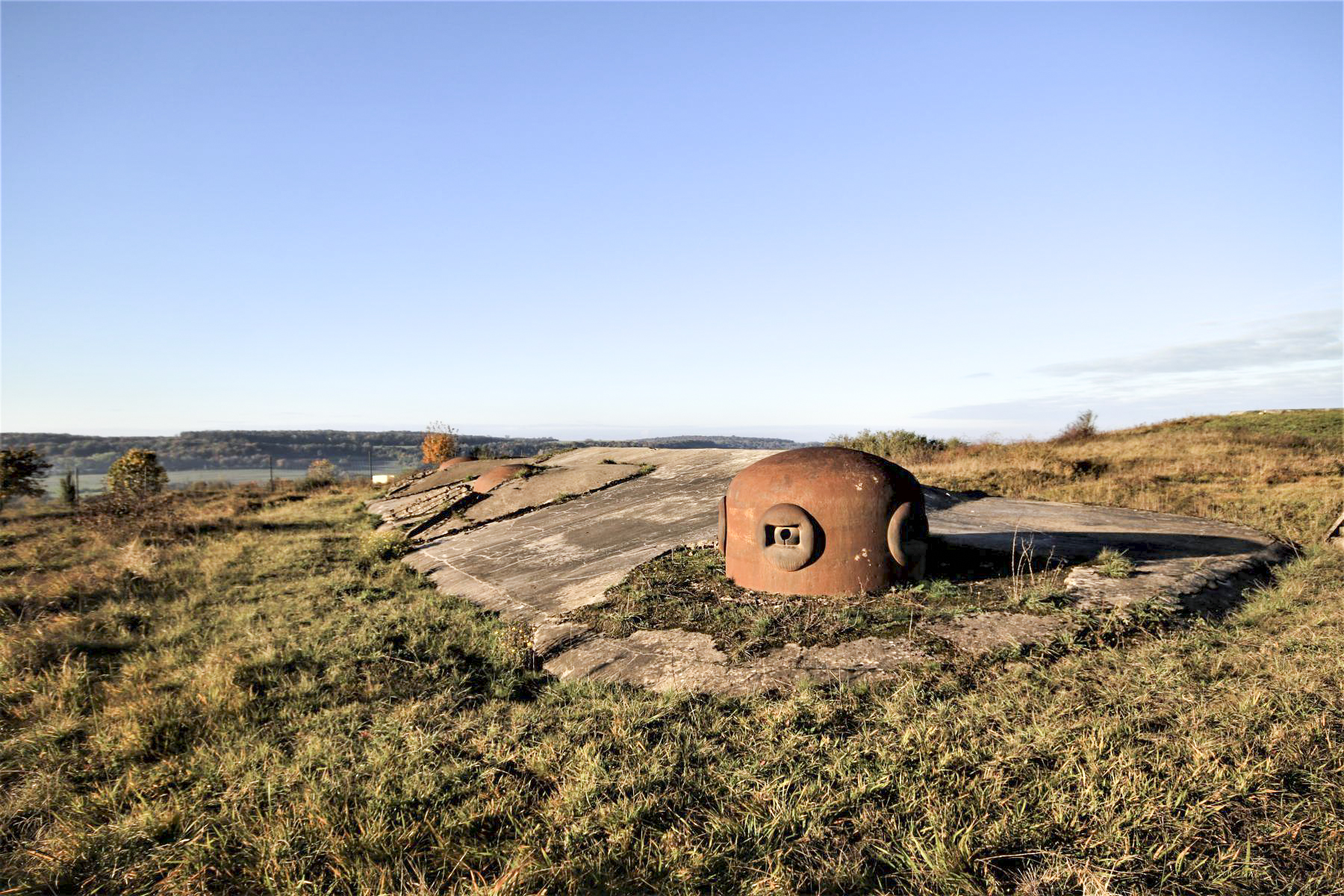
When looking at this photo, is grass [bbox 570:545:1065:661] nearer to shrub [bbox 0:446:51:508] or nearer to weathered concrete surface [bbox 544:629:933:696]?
weathered concrete surface [bbox 544:629:933:696]

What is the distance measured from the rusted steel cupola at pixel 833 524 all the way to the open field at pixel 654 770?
1.53 metres

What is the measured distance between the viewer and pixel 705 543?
8.34m

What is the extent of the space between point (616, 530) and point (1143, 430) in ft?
75.6

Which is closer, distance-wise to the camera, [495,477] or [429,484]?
[495,477]

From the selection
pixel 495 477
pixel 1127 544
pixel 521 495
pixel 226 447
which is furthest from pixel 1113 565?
pixel 226 447

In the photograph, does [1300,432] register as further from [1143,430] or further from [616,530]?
[616,530]

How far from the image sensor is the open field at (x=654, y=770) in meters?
2.71

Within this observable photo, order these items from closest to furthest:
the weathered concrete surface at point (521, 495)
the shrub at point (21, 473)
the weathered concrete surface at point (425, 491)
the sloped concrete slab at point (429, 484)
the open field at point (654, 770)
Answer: the open field at point (654, 770)
the weathered concrete surface at point (521, 495)
the weathered concrete surface at point (425, 491)
the sloped concrete slab at point (429, 484)
the shrub at point (21, 473)

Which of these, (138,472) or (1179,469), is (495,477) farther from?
(1179,469)

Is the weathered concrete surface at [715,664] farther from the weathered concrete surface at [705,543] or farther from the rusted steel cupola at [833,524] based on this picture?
the rusted steel cupola at [833,524]

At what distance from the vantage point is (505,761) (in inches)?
143

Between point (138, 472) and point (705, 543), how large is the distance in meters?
21.5

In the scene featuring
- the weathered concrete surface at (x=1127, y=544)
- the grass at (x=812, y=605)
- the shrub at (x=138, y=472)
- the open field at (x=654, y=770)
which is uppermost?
the shrub at (x=138, y=472)

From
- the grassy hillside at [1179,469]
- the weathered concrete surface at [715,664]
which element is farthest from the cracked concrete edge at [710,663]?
the grassy hillside at [1179,469]
